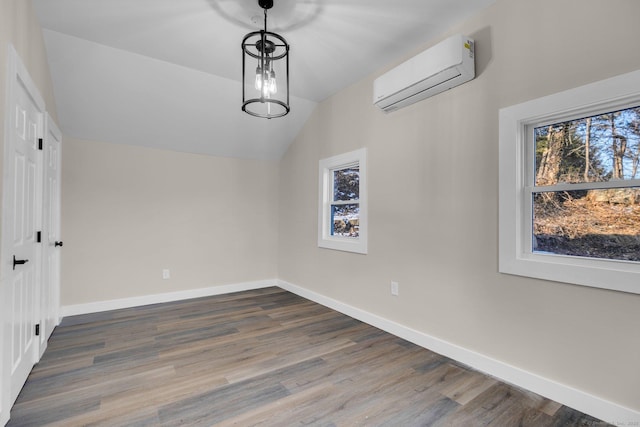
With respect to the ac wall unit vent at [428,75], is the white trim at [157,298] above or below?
below

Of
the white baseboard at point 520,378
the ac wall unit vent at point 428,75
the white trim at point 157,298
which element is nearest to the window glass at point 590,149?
the ac wall unit vent at point 428,75

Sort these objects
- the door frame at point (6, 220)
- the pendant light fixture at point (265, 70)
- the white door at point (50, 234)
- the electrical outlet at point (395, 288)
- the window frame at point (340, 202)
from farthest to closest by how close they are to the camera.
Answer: the window frame at point (340, 202), the electrical outlet at point (395, 288), the white door at point (50, 234), the pendant light fixture at point (265, 70), the door frame at point (6, 220)

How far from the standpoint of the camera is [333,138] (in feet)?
12.9

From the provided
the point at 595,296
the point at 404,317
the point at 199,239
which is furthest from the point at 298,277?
the point at 595,296

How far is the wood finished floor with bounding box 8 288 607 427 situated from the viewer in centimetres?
182

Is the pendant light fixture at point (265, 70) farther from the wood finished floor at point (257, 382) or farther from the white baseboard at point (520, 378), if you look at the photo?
the white baseboard at point (520, 378)

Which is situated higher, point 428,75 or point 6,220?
point 428,75

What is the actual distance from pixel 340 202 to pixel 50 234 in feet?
9.79

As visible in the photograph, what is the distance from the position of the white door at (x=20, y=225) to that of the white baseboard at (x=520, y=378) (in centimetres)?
276

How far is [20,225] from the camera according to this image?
2.01 m

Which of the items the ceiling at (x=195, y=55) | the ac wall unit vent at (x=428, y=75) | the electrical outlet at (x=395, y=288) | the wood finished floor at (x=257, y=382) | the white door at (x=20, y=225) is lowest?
the wood finished floor at (x=257, y=382)

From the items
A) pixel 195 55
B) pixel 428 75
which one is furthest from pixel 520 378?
pixel 195 55

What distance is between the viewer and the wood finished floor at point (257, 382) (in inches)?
71.8

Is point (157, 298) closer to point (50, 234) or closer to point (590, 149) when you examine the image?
point (50, 234)
